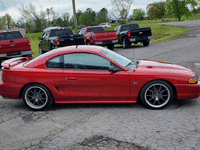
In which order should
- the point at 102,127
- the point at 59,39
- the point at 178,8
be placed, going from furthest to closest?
the point at 178,8, the point at 59,39, the point at 102,127

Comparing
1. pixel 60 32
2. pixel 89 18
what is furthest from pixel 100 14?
pixel 60 32

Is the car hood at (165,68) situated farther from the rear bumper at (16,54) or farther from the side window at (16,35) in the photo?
the side window at (16,35)

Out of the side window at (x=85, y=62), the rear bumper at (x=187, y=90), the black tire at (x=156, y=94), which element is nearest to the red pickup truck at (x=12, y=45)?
the side window at (x=85, y=62)

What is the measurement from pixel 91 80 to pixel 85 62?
0.45m

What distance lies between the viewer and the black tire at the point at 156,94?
5199 mm

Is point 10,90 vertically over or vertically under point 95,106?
over

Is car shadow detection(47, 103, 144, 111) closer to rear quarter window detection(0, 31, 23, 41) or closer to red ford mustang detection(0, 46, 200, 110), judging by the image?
red ford mustang detection(0, 46, 200, 110)

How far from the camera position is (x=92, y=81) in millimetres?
5305

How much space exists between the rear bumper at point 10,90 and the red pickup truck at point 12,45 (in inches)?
307

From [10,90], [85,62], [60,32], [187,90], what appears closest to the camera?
[187,90]

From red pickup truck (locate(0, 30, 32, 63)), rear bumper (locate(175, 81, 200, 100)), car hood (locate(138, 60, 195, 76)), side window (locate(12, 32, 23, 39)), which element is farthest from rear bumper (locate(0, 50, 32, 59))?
rear bumper (locate(175, 81, 200, 100))

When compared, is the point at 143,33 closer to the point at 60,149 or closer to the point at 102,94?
the point at 102,94

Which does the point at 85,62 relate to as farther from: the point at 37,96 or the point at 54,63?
the point at 37,96

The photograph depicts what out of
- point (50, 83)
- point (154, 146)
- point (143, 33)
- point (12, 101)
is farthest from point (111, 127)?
point (143, 33)
